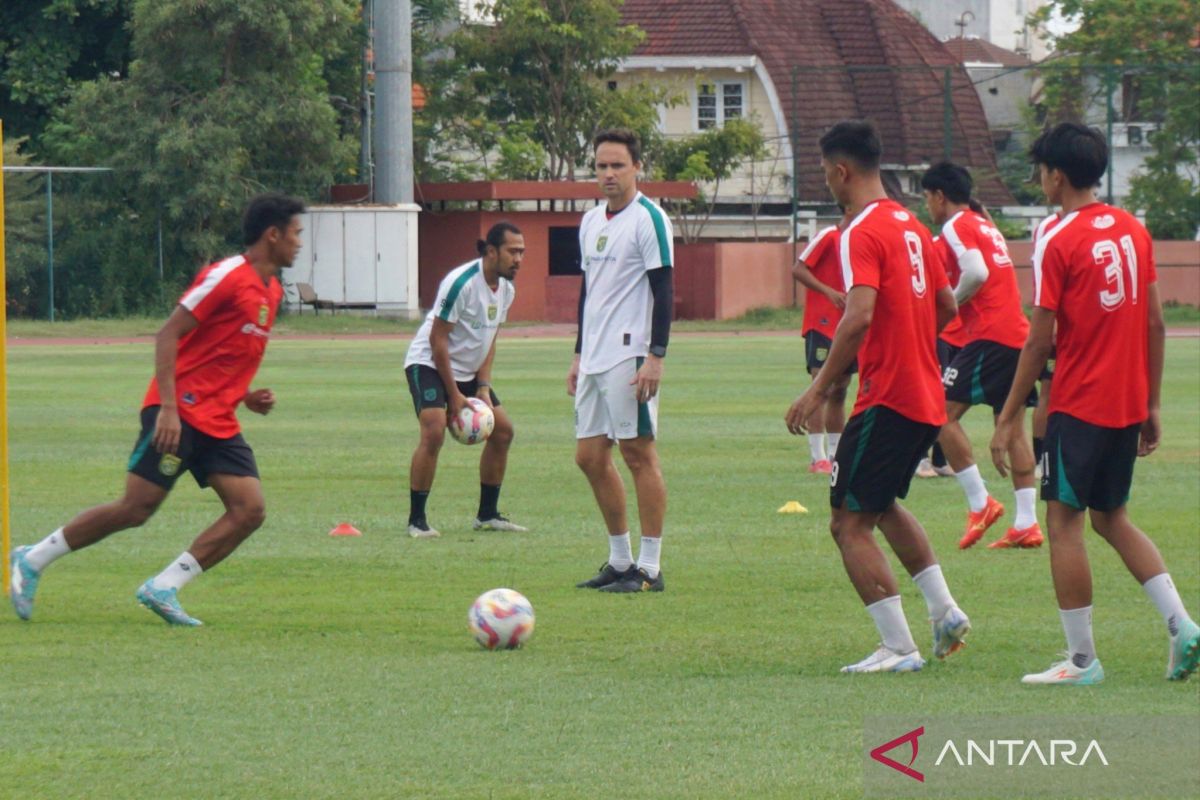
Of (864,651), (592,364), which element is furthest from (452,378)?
(864,651)

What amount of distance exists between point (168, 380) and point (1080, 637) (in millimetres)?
3947

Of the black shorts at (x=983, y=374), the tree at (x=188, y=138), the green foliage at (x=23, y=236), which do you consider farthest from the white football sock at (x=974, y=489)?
the tree at (x=188, y=138)

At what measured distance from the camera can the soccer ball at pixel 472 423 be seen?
12.0 meters

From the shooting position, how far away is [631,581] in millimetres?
9820

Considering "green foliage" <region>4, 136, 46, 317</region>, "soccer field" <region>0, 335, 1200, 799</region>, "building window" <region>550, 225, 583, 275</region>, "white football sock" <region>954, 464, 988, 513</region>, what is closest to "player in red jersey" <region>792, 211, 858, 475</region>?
"soccer field" <region>0, 335, 1200, 799</region>

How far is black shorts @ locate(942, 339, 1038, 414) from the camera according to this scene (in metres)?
12.1

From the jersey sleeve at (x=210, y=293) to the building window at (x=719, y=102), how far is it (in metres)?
53.8

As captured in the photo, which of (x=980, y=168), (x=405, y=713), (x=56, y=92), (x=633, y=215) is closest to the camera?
(x=405, y=713)

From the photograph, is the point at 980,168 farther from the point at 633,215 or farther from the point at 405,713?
the point at 405,713

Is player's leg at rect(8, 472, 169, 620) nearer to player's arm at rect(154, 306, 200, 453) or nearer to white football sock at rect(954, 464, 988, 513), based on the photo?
player's arm at rect(154, 306, 200, 453)

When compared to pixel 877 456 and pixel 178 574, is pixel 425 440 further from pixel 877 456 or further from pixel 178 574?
pixel 877 456

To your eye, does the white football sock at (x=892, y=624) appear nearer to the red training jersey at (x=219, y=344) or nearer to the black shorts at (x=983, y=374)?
the red training jersey at (x=219, y=344)

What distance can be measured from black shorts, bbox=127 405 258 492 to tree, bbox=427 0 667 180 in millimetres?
47003

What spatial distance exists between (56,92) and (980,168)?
1008 inches
